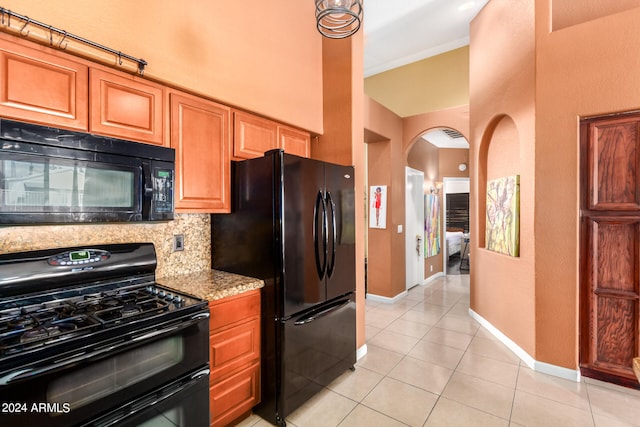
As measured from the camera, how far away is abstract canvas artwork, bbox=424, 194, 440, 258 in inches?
240

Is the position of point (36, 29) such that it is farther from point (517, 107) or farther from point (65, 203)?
point (517, 107)

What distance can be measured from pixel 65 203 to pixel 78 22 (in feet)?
3.08

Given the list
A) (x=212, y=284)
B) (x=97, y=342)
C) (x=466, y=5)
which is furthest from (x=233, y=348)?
(x=466, y=5)

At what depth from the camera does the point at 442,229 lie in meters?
6.81

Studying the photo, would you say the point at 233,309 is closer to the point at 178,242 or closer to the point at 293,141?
the point at 178,242

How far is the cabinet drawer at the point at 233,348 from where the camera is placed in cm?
180

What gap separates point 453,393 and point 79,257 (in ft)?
9.25

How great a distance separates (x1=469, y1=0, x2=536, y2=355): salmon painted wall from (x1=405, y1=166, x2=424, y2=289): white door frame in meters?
1.31

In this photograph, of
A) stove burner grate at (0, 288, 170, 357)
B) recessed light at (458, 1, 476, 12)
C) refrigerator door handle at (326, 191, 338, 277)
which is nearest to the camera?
stove burner grate at (0, 288, 170, 357)

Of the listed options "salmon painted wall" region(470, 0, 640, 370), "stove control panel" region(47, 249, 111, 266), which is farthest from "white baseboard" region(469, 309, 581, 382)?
"stove control panel" region(47, 249, 111, 266)

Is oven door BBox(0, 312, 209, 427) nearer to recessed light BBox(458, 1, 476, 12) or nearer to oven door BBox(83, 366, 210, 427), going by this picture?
oven door BBox(83, 366, 210, 427)

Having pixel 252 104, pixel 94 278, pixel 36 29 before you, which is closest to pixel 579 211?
pixel 252 104

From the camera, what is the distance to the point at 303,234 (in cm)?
215

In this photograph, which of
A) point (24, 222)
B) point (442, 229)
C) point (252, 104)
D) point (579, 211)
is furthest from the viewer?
point (442, 229)
